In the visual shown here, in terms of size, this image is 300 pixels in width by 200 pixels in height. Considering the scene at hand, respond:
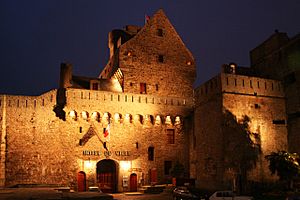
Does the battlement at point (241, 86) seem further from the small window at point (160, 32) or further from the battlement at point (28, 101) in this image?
the battlement at point (28, 101)

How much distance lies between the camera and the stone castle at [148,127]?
20891mm

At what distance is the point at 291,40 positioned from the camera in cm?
2252

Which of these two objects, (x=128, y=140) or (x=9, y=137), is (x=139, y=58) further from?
(x=9, y=137)

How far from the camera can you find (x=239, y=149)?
20.3 metres

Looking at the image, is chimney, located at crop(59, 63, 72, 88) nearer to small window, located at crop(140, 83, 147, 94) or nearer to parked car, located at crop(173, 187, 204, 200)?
small window, located at crop(140, 83, 147, 94)

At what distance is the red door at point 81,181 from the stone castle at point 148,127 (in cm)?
7

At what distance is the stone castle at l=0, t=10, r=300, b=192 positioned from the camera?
822 inches

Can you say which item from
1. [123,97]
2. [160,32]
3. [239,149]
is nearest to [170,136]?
[123,97]

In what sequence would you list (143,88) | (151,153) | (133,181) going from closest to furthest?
(133,181)
(151,153)
(143,88)

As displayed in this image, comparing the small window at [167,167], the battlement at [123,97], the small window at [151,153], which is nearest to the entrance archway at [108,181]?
the small window at [151,153]

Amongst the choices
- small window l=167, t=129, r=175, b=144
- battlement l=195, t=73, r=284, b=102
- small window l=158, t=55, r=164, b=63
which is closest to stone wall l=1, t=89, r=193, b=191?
small window l=167, t=129, r=175, b=144

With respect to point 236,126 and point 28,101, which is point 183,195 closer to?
point 236,126

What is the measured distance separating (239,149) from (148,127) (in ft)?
27.6

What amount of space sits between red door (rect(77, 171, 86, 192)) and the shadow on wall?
402 inches
